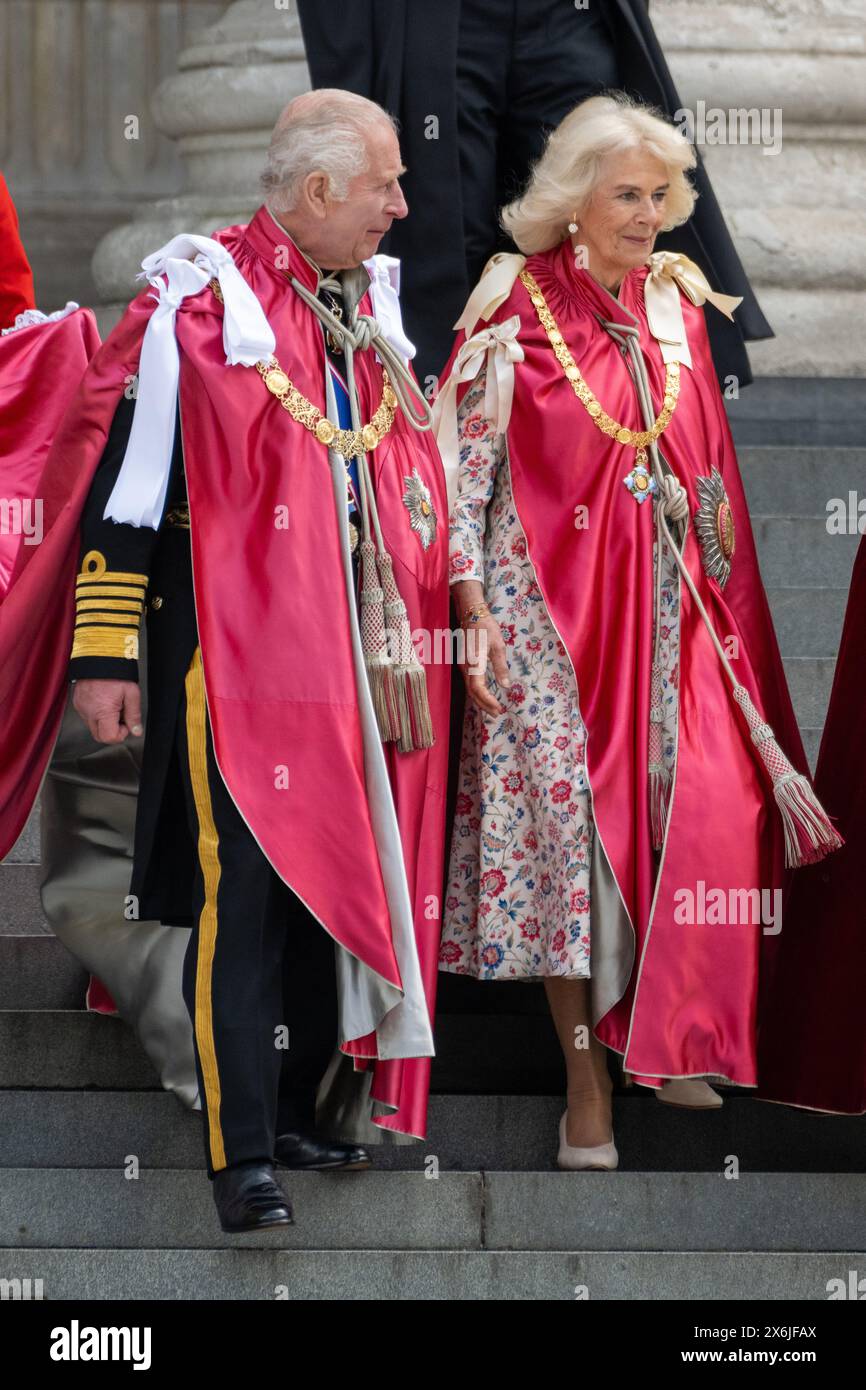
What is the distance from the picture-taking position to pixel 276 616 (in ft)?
14.7

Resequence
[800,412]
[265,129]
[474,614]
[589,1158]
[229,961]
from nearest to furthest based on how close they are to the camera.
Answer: [229,961] → [589,1158] → [474,614] → [800,412] → [265,129]

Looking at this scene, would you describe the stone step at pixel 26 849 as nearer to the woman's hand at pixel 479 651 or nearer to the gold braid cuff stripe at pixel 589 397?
the woman's hand at pixel 479 651

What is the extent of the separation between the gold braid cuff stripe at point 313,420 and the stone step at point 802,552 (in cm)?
217

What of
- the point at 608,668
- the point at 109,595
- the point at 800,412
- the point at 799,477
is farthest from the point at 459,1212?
the point at 800,412

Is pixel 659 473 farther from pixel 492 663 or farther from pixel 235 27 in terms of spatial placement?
pixel 235 27

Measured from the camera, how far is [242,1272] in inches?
170

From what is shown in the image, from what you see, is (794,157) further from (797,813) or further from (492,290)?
(797,813)

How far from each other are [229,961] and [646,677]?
1.07 m

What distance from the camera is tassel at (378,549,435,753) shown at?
4.61 m

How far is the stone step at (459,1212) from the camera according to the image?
448 centimetres

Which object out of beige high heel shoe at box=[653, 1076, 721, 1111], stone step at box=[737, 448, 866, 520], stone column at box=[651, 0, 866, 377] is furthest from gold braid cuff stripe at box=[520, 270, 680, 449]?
stone column at box=[651, 0, 866, 377]

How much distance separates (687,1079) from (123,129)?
6.32 metres

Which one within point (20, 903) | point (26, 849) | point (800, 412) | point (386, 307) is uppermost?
point (800, 412)

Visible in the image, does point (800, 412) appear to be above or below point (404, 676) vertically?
above
